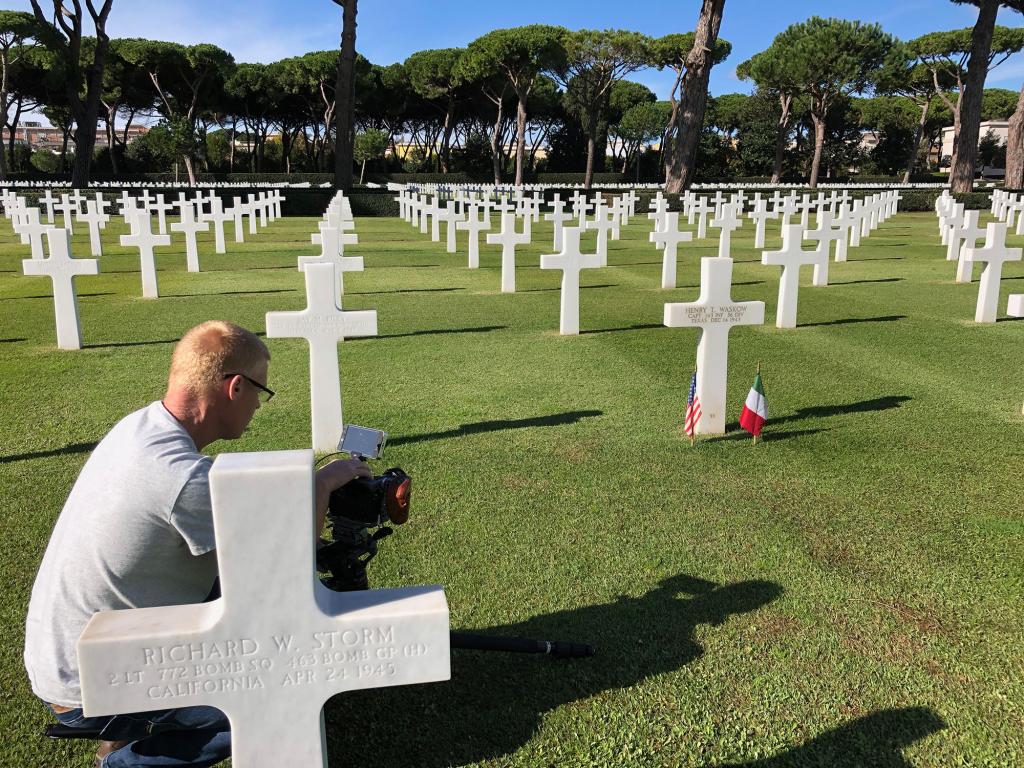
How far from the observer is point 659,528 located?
4215mm

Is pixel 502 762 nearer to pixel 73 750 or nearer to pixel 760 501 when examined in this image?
pixel 73 750

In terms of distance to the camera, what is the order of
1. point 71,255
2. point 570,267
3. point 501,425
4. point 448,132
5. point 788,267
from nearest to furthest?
point 501,425 → point 71,255 → point 570,267 → point 788,267 → point 448,132

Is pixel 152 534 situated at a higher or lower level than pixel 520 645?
higher

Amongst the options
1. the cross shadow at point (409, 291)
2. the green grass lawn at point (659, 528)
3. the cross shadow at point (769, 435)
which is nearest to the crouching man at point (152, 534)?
the green grass lawn at point (659, 528)

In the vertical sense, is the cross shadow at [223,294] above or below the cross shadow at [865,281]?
below

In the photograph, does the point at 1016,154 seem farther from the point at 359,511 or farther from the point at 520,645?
the point at 359,511

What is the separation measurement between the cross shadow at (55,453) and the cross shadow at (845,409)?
432 centimetres

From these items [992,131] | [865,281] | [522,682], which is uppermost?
[992,131]

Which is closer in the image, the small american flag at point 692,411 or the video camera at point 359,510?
the video camera at point 359,510

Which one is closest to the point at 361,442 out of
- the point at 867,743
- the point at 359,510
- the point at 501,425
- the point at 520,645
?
the point at 359,510

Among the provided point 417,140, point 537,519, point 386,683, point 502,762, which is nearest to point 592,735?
point 502,762

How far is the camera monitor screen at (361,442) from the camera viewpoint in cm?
242

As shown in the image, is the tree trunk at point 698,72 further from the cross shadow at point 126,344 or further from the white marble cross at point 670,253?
the cross shadow at point 126,344

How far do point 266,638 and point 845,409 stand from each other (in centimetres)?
557
